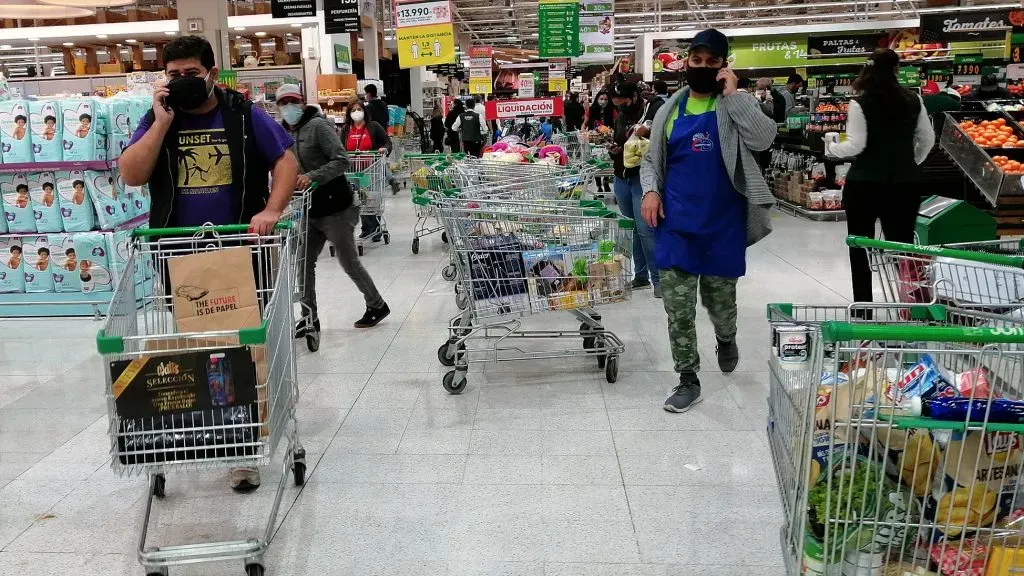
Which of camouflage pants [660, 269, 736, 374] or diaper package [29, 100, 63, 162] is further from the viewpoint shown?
diaper package [29, 100, 63, 162]

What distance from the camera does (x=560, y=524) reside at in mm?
3006

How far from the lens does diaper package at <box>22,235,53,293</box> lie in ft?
20.9

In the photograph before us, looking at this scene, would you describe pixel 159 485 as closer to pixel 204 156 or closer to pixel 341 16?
pixel 204 156

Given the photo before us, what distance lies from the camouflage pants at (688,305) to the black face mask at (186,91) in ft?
7.13

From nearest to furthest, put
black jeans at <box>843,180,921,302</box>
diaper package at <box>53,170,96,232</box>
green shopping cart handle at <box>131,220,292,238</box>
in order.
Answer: green shopping cart handle at <box>131,220,292,238</box> < black jeans at <box>843,180,921,302</box> < diaper package at <box>53,170,96,232</box>

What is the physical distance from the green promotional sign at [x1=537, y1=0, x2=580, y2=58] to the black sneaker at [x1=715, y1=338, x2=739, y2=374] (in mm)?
10271

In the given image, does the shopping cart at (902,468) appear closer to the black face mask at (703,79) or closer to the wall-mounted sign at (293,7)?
the black face mask at (703,79)

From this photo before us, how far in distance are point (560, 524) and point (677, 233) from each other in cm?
156

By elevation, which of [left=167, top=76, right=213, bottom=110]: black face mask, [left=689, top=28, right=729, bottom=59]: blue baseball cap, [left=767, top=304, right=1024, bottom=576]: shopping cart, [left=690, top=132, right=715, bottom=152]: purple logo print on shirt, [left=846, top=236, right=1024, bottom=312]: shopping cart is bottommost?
[left=767, top=304, right=1024, bottom=576]: shopping cart

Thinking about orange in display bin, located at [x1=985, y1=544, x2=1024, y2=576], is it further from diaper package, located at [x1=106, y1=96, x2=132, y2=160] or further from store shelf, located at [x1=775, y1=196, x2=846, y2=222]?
store shelf, located at [x1=775, y1=196, x2=846, y2=222]

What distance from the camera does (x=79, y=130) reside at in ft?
20.1

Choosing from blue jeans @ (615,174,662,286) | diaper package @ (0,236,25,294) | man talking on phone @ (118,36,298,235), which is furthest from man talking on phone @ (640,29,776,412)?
diaper package @ (0,236,25,294)

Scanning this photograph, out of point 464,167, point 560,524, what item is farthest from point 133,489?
point 464,167

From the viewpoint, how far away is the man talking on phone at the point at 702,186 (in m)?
3.82
